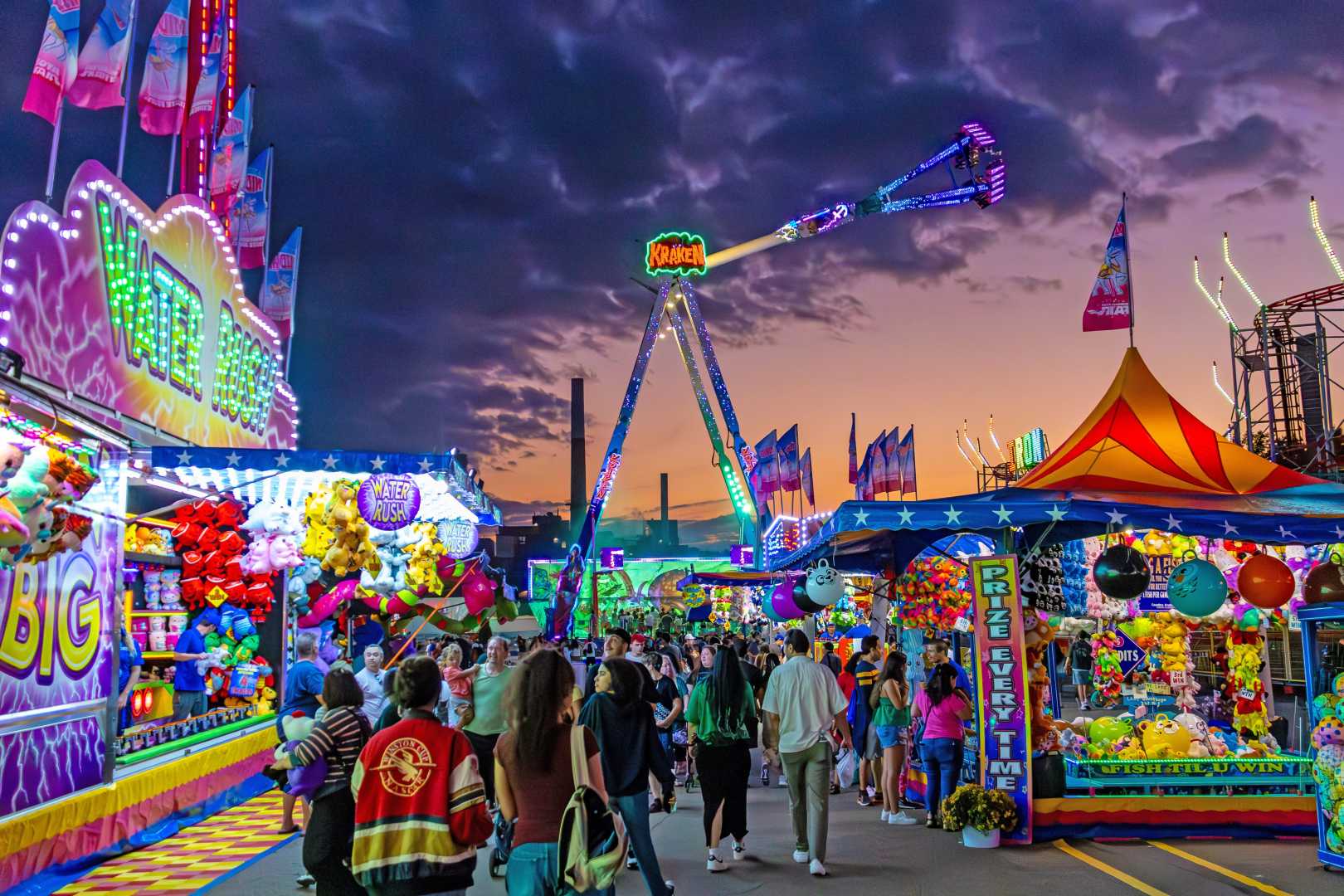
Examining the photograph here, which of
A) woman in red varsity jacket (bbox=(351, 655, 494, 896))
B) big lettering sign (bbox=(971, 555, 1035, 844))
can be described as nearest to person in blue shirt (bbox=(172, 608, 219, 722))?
big lettering sign (bbox=(971, 555, 1035, 844))

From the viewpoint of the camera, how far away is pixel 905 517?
8.86m

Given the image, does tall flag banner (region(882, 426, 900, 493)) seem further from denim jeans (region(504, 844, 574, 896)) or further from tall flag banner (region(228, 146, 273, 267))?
denim jeans (region(504, 844, 574, 896))

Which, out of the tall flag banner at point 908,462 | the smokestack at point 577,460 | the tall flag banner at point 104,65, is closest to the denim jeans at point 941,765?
the tall flag banner at point 104,65

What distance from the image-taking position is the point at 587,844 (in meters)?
4.13

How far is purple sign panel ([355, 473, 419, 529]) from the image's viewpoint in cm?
1116

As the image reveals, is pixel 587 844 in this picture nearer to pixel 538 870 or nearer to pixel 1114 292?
pixel 538 870

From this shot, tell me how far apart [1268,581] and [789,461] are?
796 inches

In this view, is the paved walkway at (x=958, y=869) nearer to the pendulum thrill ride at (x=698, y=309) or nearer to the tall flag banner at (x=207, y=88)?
the tall flag banner at (x=207, y=88)

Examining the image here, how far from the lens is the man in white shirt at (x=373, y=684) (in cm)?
966

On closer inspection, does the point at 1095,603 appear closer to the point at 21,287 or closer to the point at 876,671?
the point at 876,671

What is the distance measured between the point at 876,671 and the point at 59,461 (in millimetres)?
7962

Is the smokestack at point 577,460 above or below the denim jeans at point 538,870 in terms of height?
above

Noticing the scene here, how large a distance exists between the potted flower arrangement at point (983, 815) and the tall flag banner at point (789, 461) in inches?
833

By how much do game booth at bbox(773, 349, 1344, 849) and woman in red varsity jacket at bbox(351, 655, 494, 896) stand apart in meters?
5.31
